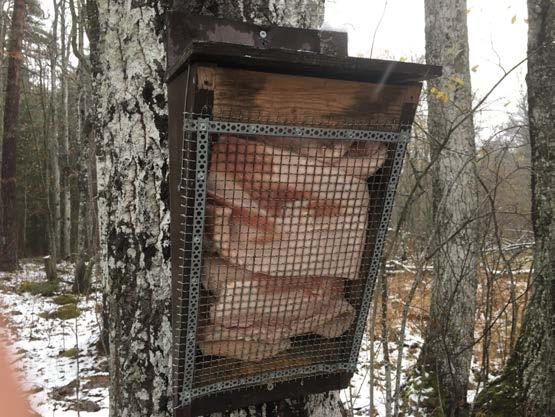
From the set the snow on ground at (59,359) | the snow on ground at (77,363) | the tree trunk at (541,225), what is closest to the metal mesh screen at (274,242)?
the snow on ground at (77,363)

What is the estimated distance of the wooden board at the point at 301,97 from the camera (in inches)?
37.8

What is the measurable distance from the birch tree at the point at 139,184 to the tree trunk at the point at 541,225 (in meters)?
2.31

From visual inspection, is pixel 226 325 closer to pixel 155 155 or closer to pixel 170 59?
pixel 155 155

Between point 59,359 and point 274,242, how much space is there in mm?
5281

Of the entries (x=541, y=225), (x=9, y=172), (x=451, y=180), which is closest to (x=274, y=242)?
(x=541, y=225)

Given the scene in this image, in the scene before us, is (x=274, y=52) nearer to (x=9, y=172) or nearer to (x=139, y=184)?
(x=139, y=184)

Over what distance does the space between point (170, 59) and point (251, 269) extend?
1.82 ft

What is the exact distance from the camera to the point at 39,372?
4973 mm

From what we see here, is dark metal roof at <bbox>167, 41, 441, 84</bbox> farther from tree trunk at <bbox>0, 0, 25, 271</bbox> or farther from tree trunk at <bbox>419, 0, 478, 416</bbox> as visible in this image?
tree trunk at <bbox>0, 0, 25, 271</bbox>

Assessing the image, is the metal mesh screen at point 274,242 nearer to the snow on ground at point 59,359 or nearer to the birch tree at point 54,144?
the snow on ground at point 59,359

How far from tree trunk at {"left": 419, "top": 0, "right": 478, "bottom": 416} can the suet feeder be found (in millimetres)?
2898

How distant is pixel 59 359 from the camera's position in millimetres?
5434

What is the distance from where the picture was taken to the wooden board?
0.96m

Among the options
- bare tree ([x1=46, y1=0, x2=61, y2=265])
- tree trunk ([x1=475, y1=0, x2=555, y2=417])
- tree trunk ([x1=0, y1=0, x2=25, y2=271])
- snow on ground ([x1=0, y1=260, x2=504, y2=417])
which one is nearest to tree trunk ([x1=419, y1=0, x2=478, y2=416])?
A: snow on ground ([x1=0, y1=260, x2=504, y2=417])
